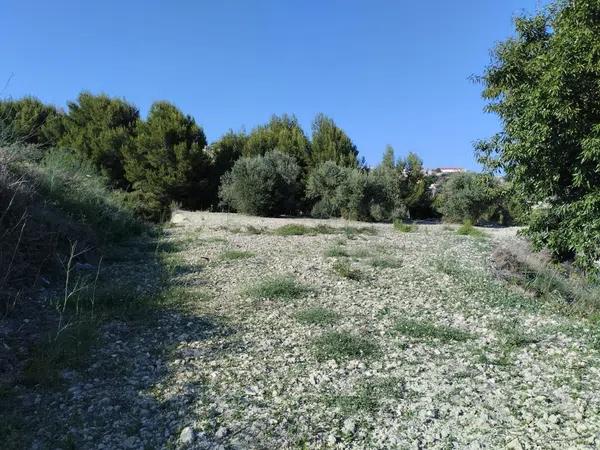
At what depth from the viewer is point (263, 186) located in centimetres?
2281

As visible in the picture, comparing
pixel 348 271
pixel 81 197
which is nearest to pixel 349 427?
pixel 348 271

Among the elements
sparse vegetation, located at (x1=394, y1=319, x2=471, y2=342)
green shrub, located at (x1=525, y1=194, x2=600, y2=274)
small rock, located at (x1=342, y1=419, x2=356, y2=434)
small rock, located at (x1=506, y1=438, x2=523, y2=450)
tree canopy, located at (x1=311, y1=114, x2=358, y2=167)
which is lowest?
small rock, located at (x1=342, y1=419, x2=356, y2=434)

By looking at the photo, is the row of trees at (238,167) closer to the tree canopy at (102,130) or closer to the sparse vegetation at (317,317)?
the tree canopy at (102,130)

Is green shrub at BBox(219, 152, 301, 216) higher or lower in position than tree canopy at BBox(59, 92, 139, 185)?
lower

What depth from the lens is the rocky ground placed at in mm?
3414

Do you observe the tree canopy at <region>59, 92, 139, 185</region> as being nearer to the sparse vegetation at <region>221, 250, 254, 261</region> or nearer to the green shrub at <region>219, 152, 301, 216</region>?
the green shrub at <region>219, 152, 301, 216</region>

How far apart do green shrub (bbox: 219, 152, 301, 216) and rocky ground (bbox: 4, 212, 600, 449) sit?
15135mm

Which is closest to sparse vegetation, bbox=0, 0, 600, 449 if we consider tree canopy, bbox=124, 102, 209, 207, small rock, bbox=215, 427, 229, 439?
small rock, bbox=215, 427, 229, 439

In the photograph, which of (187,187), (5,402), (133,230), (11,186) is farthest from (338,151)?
(5,402)

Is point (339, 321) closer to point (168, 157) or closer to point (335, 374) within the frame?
point (335, 374)

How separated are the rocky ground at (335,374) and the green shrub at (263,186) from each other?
596 inches

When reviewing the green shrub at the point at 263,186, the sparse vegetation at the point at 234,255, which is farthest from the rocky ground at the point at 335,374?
the green shrub at the point at 263,186

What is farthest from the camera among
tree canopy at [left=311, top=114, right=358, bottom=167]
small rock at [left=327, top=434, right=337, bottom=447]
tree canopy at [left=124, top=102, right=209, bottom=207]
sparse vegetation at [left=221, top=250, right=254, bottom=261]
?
tree canopy at [left=311, top=114, right=358, bottom=167]

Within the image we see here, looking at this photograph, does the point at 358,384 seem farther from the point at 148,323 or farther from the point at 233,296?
the point at 233,296
